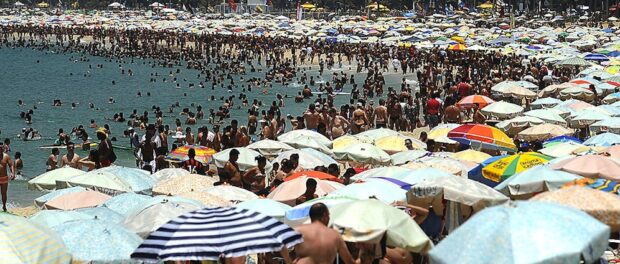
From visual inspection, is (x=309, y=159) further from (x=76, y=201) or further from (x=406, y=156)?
(x=76, y=201)

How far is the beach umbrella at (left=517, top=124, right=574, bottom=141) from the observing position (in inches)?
658

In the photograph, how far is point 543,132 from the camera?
16766mm

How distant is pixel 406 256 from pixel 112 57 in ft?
201

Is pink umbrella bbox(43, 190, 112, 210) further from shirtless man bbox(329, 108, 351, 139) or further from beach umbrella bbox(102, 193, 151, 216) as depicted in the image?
shirtless man bbox(329, 108, 351, 139)

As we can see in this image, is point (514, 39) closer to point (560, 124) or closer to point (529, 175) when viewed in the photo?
point (560, 124)

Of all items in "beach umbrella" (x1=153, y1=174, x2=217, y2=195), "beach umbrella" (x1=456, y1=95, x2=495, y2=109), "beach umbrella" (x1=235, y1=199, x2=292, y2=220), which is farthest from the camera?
"beach umbrella" (x1=456, y1=95, x2=495, y2=109)

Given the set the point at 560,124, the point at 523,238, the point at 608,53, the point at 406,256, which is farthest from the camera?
the point at 608,53

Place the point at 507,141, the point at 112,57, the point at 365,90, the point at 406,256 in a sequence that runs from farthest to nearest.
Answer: the point at 112,57
the point at 365,90
the point at 507,141
the point at 406,256

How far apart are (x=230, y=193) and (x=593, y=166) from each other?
423 centimetres

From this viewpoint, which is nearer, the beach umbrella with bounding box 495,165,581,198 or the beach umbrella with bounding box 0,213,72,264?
the beach umbrella with bounding box 0,213,72,264

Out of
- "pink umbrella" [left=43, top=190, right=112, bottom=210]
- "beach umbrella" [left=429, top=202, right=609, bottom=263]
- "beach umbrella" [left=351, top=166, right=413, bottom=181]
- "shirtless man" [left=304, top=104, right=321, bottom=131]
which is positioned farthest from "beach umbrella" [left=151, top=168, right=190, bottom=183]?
"shirtless man" [left=304, top=104, right=321, bottom=131]

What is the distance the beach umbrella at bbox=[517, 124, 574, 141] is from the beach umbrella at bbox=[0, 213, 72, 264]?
37.8 feet

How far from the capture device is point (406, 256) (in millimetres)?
7723

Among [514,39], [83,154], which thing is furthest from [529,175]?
[514,39]
